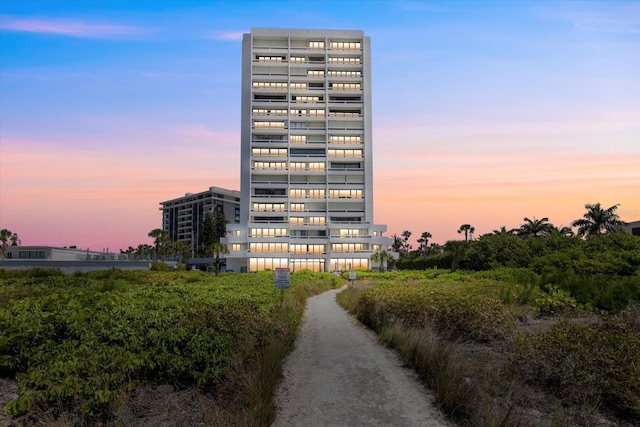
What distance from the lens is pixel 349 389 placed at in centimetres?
892

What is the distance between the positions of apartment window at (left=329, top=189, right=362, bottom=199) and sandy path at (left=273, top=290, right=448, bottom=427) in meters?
83.9

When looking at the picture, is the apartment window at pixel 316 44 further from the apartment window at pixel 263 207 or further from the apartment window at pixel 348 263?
the apartment window at pixel 348 263

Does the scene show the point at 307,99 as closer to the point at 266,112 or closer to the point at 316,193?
the point at 266,112

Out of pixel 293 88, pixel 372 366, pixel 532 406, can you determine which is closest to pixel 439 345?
pixel 372 366

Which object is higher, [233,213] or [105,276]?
[233,213]

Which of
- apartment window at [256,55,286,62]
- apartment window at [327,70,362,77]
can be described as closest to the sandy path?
apartment window at [327,70,362,77]

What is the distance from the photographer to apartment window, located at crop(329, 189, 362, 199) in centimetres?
9762

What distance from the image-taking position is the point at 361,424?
23.7 feet

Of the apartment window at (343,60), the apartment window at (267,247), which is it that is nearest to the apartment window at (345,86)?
the apartment window at (343,60)

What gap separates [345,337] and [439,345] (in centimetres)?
435

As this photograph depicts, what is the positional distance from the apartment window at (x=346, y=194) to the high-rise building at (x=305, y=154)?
0.72ft

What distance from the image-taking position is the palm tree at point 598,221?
6575 centimetres

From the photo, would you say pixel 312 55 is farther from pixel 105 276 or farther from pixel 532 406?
pixel 532 406

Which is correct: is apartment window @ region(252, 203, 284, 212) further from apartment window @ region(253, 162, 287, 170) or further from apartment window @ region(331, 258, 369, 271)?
apartment window @ region(331, 258, 369, 271)
